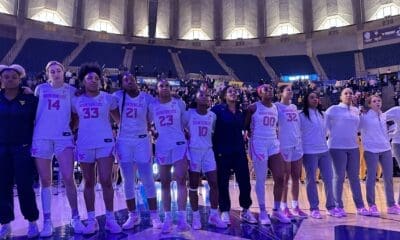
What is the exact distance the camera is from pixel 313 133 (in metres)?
4.93

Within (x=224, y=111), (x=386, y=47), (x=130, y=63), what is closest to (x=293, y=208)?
(x=224, y=111)

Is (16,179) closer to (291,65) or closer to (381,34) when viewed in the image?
(291,65)

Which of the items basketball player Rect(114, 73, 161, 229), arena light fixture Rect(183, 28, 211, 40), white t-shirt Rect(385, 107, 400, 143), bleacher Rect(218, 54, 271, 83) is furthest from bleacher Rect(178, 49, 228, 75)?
basketball player Rect(114, 73, 161, 229)

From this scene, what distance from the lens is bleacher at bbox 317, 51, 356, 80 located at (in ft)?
90.4

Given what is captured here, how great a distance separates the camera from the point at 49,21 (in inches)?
1115

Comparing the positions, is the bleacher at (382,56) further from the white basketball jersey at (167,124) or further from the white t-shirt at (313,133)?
the white basketball jersey at (167,124)

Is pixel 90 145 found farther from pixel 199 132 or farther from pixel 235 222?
pixel 235 222

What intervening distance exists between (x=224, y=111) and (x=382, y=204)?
Result: 10.6 ft

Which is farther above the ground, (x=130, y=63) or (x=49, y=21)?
(x=49, y=21)

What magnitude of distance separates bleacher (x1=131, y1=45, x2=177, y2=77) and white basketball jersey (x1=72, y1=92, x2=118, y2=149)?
73.7ft

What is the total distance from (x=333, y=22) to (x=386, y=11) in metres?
4.06

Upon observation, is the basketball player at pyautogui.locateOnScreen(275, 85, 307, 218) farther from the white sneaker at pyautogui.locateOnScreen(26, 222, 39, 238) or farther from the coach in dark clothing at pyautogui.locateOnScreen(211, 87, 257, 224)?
the white sneaker at pyautogui.locateOnScreen(26, 222, 39, 238)

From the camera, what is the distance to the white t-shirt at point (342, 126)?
16.4 feet

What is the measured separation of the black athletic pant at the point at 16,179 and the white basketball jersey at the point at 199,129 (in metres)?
1.79
